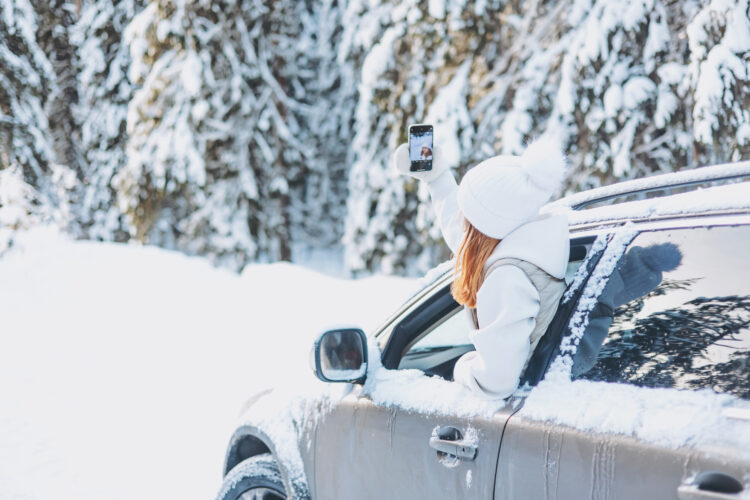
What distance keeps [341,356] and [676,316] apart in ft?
3.99

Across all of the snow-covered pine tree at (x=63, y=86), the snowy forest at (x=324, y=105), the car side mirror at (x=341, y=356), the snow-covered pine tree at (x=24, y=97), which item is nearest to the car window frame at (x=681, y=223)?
the car side mirror at (x=341, y=356)

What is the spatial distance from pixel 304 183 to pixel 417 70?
Result: 28.1 feet

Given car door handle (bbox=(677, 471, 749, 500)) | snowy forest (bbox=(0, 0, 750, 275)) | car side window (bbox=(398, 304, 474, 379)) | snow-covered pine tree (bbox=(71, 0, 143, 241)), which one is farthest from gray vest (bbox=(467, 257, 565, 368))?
snow-covered pine tree (bbox=(71, 0, 143, 241))

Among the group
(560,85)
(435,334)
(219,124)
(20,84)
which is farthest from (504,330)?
(20,84)

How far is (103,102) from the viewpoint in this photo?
68.3ft

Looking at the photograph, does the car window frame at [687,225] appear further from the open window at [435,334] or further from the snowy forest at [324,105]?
the snowy forest at [324,105]

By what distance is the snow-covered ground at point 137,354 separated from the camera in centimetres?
506

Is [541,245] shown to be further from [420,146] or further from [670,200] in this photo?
[420,146]

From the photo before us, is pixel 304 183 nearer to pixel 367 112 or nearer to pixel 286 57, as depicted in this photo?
pixel 286 57

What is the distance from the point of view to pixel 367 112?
15.0m

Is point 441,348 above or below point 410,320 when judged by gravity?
below

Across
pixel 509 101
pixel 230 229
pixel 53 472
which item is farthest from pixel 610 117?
pixel 230 229

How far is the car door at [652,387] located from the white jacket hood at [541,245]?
0.40 feet

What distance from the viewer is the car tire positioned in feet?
9.82
